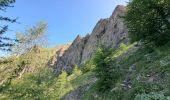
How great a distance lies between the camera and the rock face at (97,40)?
5166cm

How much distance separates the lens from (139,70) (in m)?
20.4

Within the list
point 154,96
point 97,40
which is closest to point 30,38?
point 97,40

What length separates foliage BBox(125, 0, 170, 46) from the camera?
22109 millimetres

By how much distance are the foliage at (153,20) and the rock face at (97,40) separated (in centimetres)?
2356

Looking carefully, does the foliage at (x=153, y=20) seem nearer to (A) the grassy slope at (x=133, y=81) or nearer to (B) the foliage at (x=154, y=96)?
(A) the grassy slope at (x=133, y=81)

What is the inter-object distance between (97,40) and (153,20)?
119 ft

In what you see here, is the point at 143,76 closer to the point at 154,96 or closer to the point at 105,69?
the point at 105,69

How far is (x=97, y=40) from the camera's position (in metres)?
58.4

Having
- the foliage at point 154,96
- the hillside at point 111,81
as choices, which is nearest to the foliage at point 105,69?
the hillside at point 111,81

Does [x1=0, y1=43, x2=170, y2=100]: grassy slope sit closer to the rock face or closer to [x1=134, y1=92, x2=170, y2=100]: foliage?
[x1=134, y1=92, x2=170, y2=100]: foliage

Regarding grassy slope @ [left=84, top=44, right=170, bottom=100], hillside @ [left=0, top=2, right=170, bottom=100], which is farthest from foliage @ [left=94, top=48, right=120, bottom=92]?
grassy slope @ [left=84, top=44, right=170, bottom=100]

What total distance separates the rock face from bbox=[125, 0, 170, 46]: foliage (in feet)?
77.3

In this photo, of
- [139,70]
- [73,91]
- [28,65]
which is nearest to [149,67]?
[139,70]

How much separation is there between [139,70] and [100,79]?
3.12 metres
